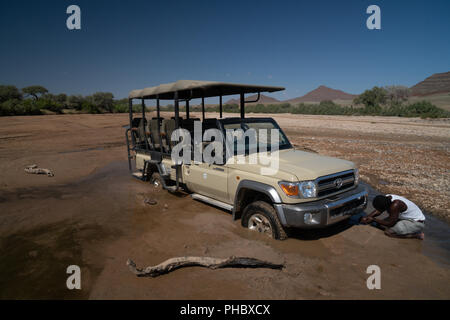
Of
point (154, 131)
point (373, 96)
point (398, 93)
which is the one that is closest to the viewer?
point (154, 131)

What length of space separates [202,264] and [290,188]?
163 cm

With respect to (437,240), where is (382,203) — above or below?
above

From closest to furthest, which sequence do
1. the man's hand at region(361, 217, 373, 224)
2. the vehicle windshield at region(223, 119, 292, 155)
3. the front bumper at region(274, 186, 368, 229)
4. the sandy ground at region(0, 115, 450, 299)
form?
the sandy ground at region(0, 115, 450, 299) < the front bumper at region(274, 186, 368, 229) < the man's hand at region(361, 217, 373, 224) < the vehicle windshield at region(223, 119, 292, 155)

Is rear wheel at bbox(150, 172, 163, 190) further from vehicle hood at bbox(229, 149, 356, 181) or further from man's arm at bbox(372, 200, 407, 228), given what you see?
man's arm at bbox(372, 200, 407, 228)

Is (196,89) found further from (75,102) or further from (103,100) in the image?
(103,100)

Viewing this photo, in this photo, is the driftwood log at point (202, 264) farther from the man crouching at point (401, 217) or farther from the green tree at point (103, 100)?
the green tree at point (103, 100)

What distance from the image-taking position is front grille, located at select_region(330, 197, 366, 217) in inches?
160

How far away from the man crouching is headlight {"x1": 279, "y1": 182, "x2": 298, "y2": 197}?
1664mm

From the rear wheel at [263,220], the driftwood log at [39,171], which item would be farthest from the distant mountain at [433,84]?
the driftwood log at [39,171]

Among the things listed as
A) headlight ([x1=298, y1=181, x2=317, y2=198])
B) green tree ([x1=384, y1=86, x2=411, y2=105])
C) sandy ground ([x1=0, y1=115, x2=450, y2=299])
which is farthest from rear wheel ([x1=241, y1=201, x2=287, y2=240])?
green tree ([x1=384, y1=86, x2=411, y2=105])

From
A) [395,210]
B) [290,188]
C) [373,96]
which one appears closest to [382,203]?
[395,210]

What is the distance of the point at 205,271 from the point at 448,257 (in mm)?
3653

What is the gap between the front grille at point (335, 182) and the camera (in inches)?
161

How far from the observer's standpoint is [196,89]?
618 centimetres
